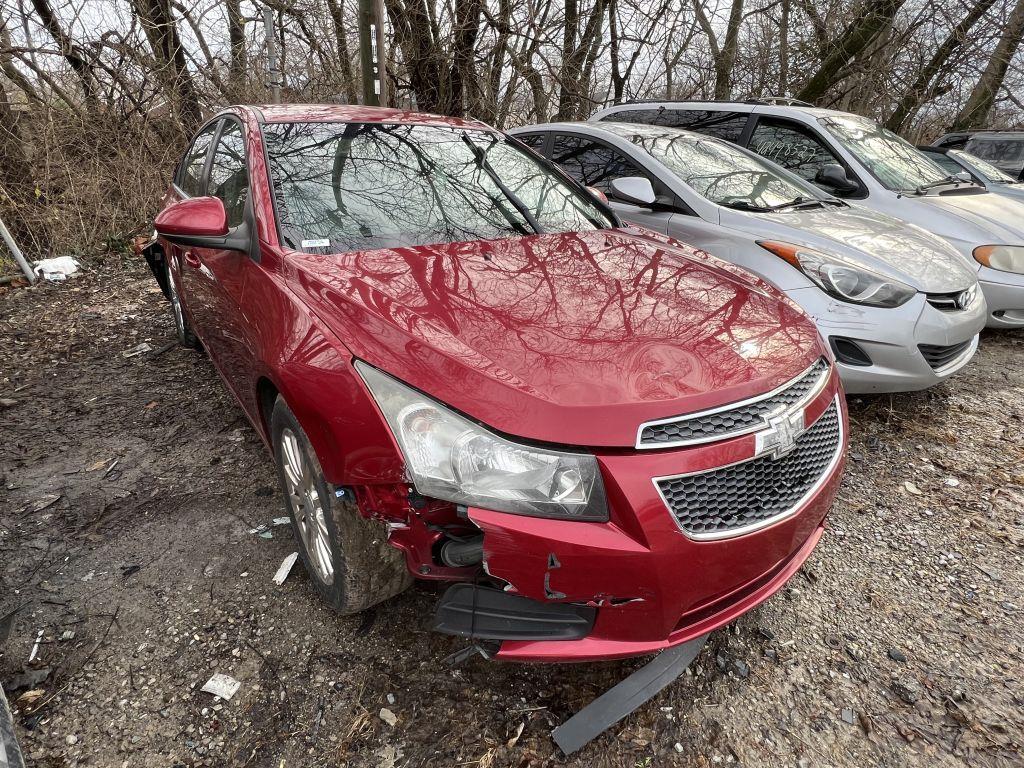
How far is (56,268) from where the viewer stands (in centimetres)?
556

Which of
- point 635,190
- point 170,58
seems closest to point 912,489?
point 635,190

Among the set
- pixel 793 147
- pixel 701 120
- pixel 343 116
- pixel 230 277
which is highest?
pixel 343 116

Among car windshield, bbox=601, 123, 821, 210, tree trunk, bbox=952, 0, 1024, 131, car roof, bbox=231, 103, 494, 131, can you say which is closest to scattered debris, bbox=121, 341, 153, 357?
car roof, bbox=231, 103, 494, 131

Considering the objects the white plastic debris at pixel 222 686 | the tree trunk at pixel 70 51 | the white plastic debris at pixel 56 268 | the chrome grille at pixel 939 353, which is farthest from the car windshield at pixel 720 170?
the tree trunk at pixel 70 51

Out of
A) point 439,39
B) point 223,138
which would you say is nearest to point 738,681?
point 223,138

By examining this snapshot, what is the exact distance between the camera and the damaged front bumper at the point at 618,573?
4.35 ft

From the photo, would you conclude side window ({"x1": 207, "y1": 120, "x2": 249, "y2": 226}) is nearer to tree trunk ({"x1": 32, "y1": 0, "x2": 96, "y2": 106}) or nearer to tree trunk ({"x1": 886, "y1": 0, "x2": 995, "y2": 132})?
tree trunk ({"x1": 32, "y1": 0, "x2": 96, "y2": 106})

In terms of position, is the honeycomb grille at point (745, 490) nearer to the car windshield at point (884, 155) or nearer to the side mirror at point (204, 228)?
the side mirror at point (204, 228)

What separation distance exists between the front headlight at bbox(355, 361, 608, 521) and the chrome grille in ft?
8.60

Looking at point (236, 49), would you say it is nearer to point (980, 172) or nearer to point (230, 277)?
point (230, 277)

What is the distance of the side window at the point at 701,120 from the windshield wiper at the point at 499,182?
9.92ft

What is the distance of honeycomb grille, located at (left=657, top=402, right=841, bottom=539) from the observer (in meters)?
1.40

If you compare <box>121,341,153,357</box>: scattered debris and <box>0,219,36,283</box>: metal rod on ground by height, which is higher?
<box>0,219,36,283</box>: metal rod on ground

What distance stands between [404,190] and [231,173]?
0.85 meters
